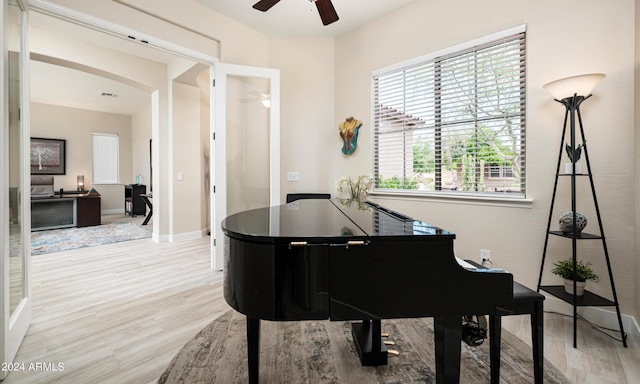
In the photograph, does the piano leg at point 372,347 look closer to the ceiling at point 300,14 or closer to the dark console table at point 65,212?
the ceiling at point 300,14

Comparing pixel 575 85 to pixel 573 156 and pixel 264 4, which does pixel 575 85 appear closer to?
pixel 573 156

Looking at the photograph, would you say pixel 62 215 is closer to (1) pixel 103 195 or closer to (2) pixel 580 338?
(1) pixel 103 195

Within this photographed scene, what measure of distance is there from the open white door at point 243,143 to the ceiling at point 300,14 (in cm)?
60

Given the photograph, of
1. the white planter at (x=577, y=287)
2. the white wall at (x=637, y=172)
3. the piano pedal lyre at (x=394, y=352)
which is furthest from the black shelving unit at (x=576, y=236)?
the piano pedal lyre at (x=394, y=352)

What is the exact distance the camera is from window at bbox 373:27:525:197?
2.41 metres

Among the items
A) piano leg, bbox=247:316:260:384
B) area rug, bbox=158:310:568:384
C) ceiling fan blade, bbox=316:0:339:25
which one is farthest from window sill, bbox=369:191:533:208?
piano leg, bbox=247:316:260:384

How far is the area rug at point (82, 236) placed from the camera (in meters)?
4.19

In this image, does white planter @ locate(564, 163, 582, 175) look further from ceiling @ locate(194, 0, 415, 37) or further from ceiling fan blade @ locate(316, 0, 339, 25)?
ceiling @ locate(194, 0, 415, 37)

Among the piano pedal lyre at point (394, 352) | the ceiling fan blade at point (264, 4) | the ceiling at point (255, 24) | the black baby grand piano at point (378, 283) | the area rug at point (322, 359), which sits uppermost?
the ceiling at point (255, 24)

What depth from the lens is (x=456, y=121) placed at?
273 cm

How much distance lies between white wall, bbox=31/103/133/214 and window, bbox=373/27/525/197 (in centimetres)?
755

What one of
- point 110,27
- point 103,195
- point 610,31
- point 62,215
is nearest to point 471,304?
point 610,31

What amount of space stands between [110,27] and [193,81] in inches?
83.5

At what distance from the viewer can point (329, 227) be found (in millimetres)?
1250
